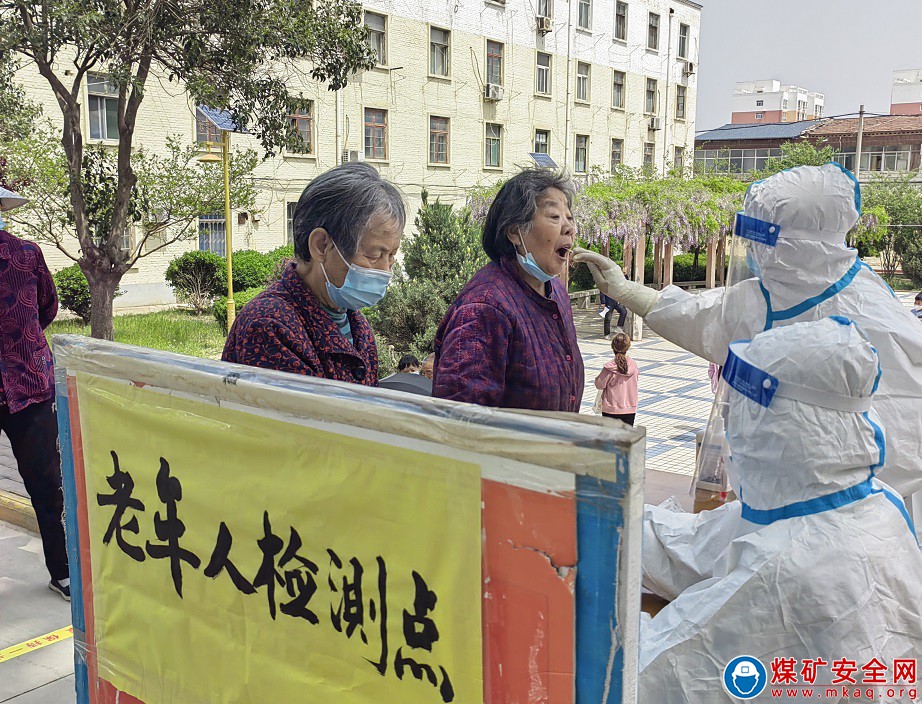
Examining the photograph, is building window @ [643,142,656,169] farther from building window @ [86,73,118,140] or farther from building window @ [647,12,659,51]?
building window @ [86,73,118,140]

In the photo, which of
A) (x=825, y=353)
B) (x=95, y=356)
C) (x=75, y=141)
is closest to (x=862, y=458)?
(x=825, y=353)

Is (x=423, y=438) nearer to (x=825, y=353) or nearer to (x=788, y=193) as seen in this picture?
(x=825, y=353)

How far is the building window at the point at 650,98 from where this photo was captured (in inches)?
1268

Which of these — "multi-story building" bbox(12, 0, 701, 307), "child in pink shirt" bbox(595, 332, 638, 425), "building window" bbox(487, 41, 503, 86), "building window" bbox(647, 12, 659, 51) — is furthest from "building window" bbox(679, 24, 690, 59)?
"child in pink shirt" bbox(595, 332, 638, 425)

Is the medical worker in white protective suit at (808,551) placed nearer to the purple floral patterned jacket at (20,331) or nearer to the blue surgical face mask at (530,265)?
the blue surgical face mask at (530,265)

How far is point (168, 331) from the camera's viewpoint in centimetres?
1431

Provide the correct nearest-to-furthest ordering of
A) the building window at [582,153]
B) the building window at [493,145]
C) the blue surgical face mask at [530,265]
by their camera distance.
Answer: the blue surgical face mask at [530,265], the building window at [493,145], the building window at [582,153]

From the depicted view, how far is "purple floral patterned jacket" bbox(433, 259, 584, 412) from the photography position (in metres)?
2.27

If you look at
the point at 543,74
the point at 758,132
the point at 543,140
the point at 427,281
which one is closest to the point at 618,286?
the point at 427,281

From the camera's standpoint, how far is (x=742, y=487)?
1762mm

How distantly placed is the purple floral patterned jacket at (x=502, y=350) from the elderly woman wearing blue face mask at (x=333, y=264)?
276mm

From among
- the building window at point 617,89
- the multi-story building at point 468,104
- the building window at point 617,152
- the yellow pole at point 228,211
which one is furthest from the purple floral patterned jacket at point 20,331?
the building window at point 617,89

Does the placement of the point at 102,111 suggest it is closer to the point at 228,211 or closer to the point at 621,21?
the point at 228,211

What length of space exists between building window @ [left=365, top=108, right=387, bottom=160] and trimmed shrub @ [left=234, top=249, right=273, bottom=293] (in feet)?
17.9
